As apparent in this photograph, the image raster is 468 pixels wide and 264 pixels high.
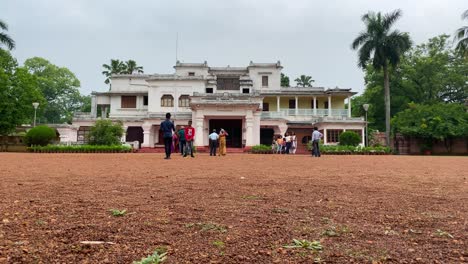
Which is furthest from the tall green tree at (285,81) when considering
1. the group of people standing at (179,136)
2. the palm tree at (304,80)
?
the group of people standing at (179,136)

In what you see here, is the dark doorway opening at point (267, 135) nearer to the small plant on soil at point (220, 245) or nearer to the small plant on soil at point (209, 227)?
the small plant on soil at point (209, 227)

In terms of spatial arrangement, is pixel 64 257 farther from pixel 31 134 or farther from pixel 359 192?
pixel 31 134

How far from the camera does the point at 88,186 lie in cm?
586

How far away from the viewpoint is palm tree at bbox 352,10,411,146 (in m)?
31.4

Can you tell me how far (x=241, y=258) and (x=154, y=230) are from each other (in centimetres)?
100

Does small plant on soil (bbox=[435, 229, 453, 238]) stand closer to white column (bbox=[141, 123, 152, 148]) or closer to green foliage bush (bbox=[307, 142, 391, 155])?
green foliage bush (bbox=[307, 142, 391, 155])

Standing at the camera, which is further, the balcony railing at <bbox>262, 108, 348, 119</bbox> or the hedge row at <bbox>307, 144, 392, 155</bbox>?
the balcony railing at <bbox>262, 108, 348, 119</bbox>

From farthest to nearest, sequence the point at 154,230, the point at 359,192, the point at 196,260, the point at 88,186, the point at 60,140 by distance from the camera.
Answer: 1. the point at 60,140
2. the point at 88,186
3. the point at 359,192
4. the point at 154,230
5. the point at 196,260

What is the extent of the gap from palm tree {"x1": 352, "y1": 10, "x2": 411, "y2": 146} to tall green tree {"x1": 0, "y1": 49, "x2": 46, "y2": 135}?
1198 inches

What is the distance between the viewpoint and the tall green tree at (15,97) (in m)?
27.5

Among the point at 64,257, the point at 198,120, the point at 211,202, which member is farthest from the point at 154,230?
the point at 198,120

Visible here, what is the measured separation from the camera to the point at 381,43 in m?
31.7

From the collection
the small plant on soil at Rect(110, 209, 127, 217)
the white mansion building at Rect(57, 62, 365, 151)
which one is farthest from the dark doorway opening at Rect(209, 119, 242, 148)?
the small plant on soil at Rect(110, 209, 127, 217)

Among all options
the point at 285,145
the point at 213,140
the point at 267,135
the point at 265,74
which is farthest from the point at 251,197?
the point at 265,74
